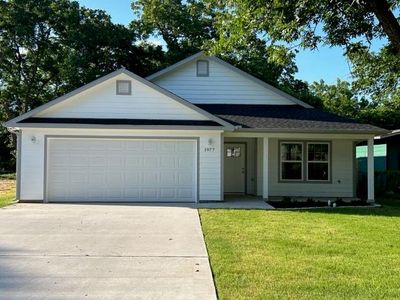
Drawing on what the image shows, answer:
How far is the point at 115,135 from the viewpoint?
14.9 metres

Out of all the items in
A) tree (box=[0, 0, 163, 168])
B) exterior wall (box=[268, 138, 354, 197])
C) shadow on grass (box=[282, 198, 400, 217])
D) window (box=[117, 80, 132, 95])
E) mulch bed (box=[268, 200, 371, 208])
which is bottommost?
shadow on grass (box=[282, 198, 400, 217])

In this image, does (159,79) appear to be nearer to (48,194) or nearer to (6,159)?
(48,194)

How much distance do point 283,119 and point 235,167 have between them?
9.66ft

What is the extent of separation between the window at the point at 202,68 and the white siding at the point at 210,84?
0.15 meters

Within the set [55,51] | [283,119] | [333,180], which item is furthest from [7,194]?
[55,51]

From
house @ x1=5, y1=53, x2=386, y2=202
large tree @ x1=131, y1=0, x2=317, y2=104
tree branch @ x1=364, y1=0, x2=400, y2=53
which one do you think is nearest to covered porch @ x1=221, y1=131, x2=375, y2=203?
house @ x1=5, y1=53, x2=386, y2=202

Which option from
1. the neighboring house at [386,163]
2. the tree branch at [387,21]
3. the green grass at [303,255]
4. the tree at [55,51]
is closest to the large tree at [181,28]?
the tree at [55,51]

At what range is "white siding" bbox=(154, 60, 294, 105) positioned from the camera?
62.0 feet

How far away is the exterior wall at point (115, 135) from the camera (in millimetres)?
14633

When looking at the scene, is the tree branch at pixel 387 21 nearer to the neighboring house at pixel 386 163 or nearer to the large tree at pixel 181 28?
the neighboring house at pixel 386 163

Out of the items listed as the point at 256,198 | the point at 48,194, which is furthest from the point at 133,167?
the point at 256,198

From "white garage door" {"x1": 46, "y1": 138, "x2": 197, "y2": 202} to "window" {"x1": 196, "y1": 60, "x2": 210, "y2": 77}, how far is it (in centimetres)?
477

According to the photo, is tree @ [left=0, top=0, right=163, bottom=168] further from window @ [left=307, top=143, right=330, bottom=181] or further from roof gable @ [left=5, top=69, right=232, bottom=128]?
window @ [left=307, top=143, right=330, bottom=181]

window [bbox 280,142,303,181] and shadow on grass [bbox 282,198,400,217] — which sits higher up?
window [bbox 280,142,303,181]
